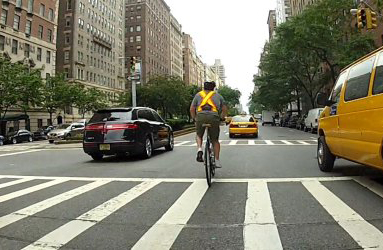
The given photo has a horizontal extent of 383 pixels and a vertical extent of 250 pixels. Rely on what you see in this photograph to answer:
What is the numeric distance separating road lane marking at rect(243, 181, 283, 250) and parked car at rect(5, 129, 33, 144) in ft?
108

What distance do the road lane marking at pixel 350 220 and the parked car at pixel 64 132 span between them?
25228 millimetres

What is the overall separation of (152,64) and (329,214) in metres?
106

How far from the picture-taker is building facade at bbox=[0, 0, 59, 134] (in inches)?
1737

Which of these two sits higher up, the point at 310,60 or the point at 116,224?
the point at 310,60

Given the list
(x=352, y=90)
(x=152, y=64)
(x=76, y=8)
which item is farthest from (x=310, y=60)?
(x=152, y=64)

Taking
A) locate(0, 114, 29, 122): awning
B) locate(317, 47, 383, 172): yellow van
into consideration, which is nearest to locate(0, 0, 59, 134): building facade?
locate(0, 114, 29, 122): awning

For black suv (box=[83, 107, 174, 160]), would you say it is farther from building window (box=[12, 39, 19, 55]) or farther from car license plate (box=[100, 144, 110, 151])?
building window (box=[12, 39, 19, 55])

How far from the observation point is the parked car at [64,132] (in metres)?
28.5

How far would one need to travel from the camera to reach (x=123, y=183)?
23.0ft

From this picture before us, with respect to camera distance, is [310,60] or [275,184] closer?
[275,184]

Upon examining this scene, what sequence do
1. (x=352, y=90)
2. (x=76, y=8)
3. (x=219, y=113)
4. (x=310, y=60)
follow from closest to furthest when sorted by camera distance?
(x=352, y=90) < (x=219, y=113) < (x=310, y=60) < (x=76, y=8)

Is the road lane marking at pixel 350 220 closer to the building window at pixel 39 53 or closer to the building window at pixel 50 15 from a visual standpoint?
the building window at pixel 39 53

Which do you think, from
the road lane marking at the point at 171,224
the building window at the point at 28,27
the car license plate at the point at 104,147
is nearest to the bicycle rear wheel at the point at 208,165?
the road lane marking at the point at 171,224

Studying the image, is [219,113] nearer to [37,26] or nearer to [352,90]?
[352,90]
